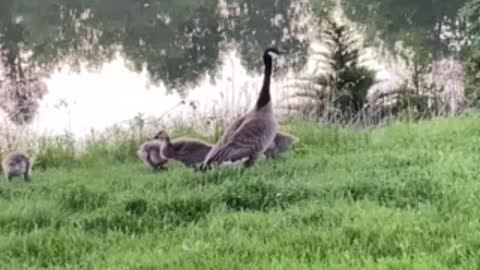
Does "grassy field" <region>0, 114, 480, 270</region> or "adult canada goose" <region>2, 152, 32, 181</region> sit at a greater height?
"adult canada goose" <region>2, 152, 32, 181</region>

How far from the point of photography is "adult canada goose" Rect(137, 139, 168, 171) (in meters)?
8.23

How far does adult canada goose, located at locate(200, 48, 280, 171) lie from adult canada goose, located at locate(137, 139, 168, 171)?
0.76m

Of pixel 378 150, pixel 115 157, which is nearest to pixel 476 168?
pixel 378 150

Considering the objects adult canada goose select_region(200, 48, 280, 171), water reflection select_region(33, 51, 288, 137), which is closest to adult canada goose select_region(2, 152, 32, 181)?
adult canada goose select_region(200, 48, 280, 171)

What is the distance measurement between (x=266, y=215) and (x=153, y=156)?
2.69 metres

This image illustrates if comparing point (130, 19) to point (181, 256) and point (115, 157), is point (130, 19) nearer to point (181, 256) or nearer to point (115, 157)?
point (115, 157)

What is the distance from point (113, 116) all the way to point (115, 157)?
5.04 meters

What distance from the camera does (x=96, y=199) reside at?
21.8ft

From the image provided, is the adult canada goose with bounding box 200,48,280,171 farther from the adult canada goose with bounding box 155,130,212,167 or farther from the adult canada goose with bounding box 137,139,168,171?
the adult canada goose with bounding box 137,139,168,171

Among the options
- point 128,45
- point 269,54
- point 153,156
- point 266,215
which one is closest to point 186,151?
point 153,156

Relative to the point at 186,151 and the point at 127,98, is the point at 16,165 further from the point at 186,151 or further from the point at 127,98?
the point at 127,98

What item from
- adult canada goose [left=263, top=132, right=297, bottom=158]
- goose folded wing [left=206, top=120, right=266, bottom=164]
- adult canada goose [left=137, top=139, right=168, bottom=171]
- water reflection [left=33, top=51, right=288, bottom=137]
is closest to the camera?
goose folded wing [left=206, top=120, right=266, bottom=164]

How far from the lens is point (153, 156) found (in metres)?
8.25

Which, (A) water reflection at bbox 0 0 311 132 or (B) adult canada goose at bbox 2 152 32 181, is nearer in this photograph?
(B) adult canada goose at bbox 2 152 32 181
